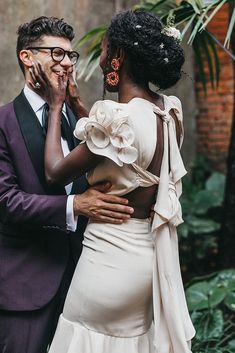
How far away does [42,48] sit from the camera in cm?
353

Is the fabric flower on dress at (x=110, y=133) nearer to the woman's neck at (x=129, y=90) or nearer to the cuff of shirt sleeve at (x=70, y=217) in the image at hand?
the woman's neck at (x=129, y=90)

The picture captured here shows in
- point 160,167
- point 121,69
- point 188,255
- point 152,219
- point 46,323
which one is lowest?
point 188,255

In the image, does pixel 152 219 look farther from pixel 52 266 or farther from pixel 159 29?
pixel 159 29

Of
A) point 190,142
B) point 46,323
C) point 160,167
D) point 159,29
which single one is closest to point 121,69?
point 159,29

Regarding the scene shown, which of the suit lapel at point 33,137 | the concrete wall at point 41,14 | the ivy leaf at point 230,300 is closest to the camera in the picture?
the suit lapel at point 33,137

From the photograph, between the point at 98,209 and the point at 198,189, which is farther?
the point at 198,189

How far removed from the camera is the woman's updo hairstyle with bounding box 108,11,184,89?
3152 millimetres

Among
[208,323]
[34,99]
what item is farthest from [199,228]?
[34,99]

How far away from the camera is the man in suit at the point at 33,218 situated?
3357mm

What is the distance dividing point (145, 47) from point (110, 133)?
14.9 inches

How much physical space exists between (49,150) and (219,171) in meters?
5.42

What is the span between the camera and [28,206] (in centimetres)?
332

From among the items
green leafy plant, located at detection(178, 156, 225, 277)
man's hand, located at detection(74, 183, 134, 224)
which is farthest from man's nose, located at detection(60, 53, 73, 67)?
green leafy plant, located at detection(178, 156, 225, 277)

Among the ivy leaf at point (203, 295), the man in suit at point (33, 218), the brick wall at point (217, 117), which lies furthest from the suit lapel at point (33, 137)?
the brick wall at point (217, 117)
